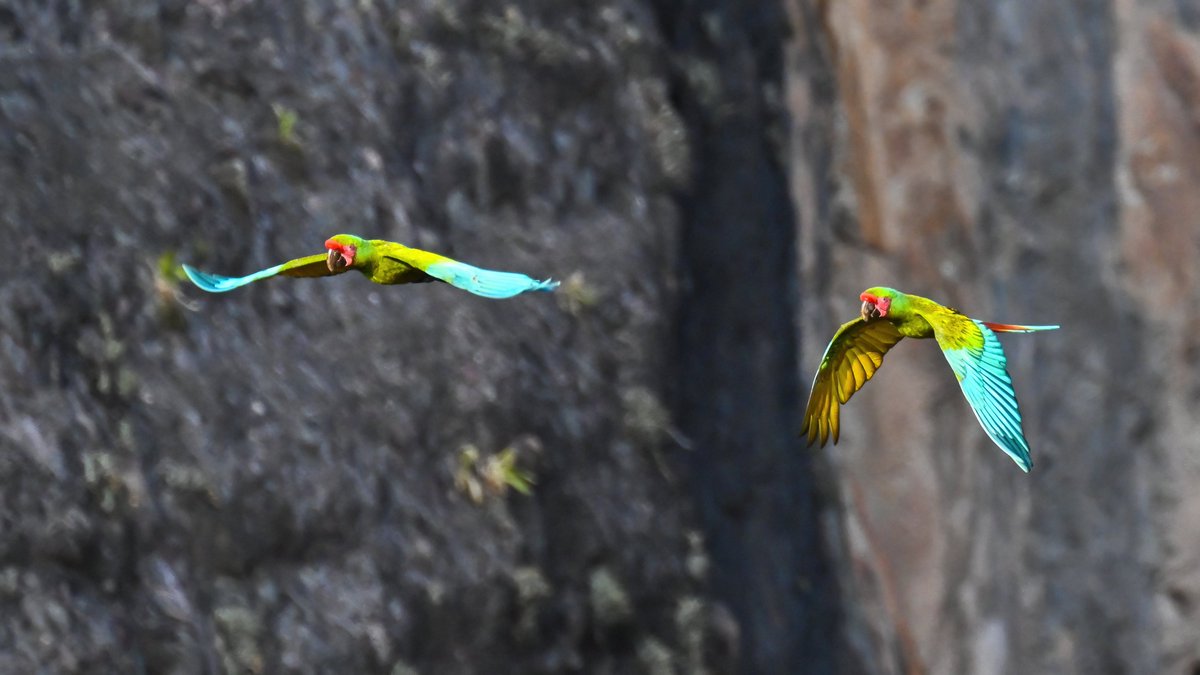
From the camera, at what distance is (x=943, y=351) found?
1.71 meters

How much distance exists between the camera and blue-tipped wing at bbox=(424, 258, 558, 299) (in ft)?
3.89

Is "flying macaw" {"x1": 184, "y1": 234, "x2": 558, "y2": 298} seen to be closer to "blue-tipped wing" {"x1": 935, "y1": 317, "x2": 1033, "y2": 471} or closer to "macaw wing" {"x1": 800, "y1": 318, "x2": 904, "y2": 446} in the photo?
"blue-tipped wing" {"x1": 935, "y1": 317, "x2": 1033, "y2": 471}

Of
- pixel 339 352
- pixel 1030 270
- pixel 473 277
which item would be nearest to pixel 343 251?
pixel 473 277

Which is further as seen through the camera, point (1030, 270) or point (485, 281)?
point (1030, 270)

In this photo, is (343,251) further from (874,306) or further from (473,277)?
(874,306)

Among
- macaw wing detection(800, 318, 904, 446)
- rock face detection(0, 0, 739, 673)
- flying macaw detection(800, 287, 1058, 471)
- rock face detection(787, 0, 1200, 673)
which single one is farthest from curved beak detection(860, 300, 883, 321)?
rock face detection(787, 0, 1200, 673)

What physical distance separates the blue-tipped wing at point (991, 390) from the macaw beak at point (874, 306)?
0.07 m

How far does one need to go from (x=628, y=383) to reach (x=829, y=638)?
2.54 m

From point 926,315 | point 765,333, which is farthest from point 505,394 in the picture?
point 926,315

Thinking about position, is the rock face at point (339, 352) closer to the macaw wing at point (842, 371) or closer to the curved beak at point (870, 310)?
the macaw wing at point (842, 371)

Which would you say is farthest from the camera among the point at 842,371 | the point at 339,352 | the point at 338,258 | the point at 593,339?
the point at 593,339

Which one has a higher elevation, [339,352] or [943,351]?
[339,352]

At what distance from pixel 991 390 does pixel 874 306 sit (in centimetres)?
19

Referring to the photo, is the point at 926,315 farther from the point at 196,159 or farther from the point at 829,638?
the point at 829,638
